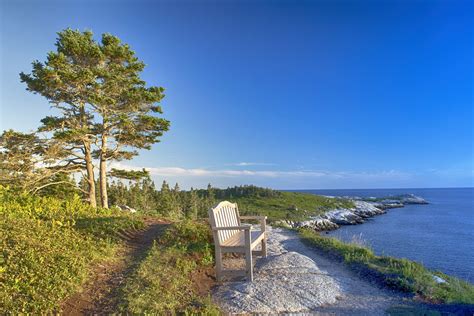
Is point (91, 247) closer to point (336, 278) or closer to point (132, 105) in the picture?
point (336, 278)

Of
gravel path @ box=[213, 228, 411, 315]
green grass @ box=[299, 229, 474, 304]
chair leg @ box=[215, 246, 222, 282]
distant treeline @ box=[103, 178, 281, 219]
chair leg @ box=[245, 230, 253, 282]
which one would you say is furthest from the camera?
distant treeline @ box=[103, 178, 281, 219]

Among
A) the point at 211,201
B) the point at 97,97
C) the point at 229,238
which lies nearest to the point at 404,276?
the point at 229,238

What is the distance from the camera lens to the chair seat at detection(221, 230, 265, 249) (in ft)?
21.2

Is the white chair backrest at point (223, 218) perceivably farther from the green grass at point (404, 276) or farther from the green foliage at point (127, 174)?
Result: the green foliage at point (127, 174)

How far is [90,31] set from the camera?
50.7 feet

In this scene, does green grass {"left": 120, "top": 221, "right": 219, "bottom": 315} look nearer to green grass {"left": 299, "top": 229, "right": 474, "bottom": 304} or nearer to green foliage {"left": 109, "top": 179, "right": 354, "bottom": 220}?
green grass {"left": 299, "top": 229, "right": 474, "bottom": 304}

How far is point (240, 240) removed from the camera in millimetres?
7176

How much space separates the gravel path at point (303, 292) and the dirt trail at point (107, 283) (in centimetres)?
167

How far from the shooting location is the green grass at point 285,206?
1790 inches

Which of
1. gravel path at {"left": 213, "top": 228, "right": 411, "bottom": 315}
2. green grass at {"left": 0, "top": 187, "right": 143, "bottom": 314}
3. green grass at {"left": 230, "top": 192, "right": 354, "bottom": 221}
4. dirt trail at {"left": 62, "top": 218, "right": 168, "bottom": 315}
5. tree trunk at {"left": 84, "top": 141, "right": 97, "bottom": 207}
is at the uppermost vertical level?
tree trunk at {"left": 84, "top": 141, "right": 97, "bottom": 207}

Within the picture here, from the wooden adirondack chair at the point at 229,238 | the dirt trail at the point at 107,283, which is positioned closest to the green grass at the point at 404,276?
the wooden adirondack chair at the point at 229,238

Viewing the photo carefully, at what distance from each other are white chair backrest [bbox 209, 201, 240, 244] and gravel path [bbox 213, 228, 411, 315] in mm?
959

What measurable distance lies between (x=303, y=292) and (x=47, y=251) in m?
4.78

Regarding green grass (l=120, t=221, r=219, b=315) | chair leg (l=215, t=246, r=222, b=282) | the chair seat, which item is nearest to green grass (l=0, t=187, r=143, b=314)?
green grass (l=120, t=221, r=219, b=315)
